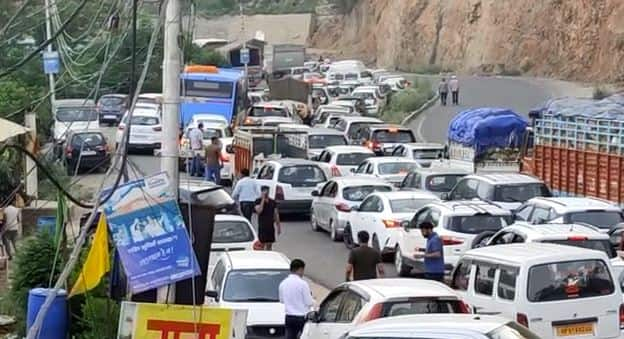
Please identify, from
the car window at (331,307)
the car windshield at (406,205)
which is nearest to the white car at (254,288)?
the car window at (331,307)

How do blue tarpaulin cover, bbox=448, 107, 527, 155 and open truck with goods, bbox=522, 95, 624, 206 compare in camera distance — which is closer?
open truck with goods, bbox=522, 95, 624, 206

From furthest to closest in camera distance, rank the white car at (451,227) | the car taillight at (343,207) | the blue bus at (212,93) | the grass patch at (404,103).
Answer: the grass patch at (404,103)
the blue bus at (212,93)
the car taillight at (343,207)
the white car at (451,227)

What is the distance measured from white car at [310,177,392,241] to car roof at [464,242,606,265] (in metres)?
11.8

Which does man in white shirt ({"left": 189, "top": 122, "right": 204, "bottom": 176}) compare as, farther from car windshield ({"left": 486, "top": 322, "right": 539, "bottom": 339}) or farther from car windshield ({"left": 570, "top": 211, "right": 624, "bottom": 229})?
car windshield ({"left": 486, "top": 322, "right": 539, "bottom": 339})

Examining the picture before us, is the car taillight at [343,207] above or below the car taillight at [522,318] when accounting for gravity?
below

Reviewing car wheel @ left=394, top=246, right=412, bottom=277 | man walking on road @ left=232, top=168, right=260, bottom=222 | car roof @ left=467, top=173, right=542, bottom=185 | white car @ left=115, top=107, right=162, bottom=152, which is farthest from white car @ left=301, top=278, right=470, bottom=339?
white car @ left=115, top=107, right=162, bottom=152

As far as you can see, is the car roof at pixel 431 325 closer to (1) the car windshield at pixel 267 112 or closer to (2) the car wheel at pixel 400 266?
(2) the car wheel at pixel 400 266

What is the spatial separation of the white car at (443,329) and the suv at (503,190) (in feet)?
52.4

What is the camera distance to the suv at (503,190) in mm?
27141

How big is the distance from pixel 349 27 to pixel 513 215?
310ft

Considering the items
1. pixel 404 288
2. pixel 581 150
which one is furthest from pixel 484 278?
pixel 581 150

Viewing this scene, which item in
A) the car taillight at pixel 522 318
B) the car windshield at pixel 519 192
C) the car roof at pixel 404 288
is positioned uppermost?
the car roof at pixel 404 288

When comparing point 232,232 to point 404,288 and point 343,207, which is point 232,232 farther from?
point 404,288

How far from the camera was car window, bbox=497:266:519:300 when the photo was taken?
15805 millimetres
